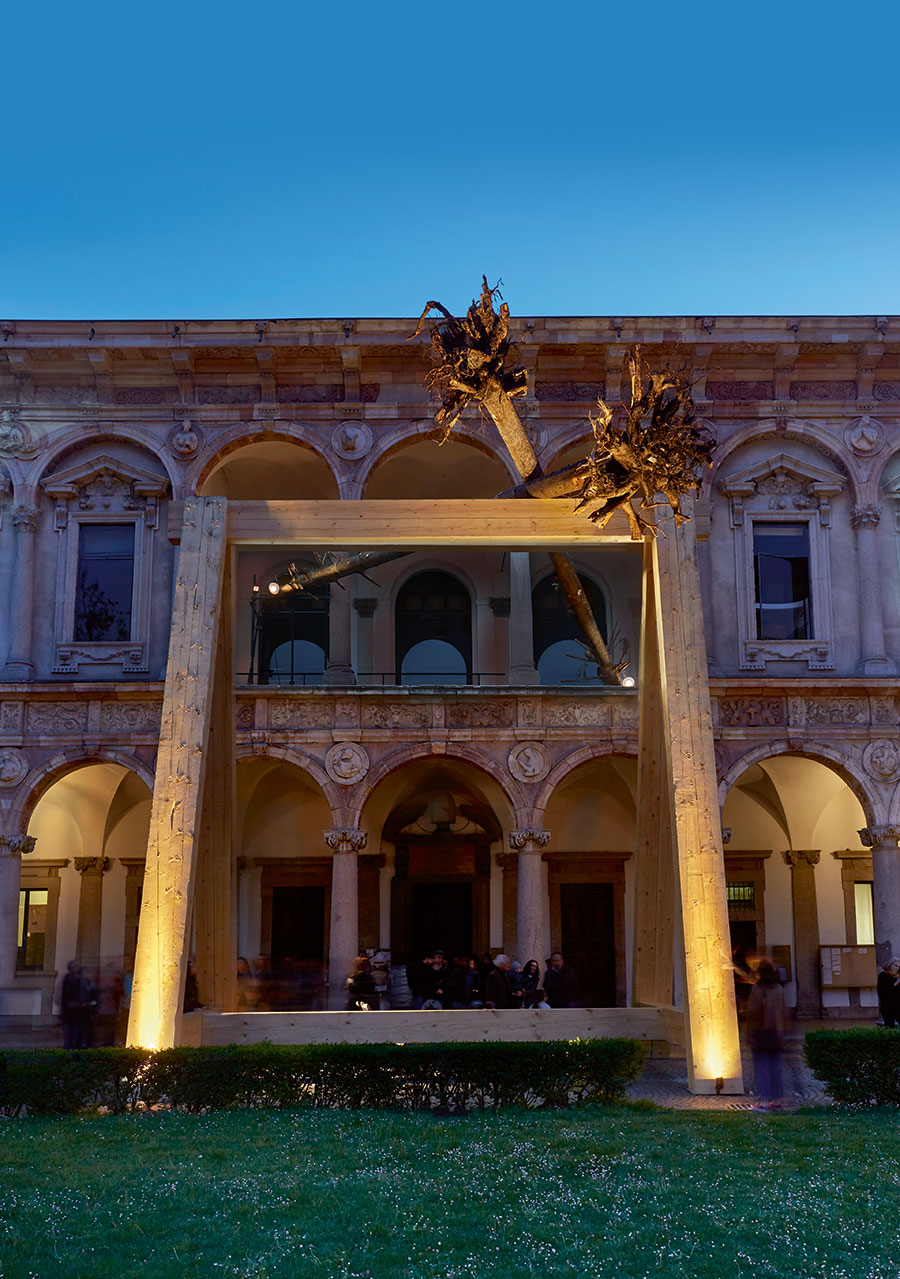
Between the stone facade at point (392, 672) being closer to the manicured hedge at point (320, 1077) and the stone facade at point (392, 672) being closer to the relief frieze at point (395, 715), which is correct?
the relief frieze at point (395, 715)

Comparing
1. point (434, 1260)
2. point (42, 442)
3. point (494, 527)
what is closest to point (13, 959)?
point (42, 442)

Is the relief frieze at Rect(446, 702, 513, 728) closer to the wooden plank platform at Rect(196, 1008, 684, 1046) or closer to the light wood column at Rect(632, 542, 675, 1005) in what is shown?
the light wood column at Rect(632, 542, 675, 1005)

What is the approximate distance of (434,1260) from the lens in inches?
249

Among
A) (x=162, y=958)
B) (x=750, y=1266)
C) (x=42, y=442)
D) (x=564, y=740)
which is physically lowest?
(x=750, y=1266)

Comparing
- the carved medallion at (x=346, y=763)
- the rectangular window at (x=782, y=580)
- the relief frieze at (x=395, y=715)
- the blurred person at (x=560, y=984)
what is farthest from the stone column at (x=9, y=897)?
the rectangular window at (x=782, y=580)

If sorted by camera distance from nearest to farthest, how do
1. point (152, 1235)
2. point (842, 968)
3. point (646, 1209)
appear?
point (152, 1235) < point (646, 1209) < point (842, 968)

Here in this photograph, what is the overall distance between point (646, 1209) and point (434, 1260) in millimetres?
1477

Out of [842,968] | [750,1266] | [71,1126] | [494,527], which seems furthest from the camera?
[842,968]

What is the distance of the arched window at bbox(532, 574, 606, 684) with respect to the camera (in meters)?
24.9

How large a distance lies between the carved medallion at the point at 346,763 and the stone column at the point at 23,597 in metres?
4.97

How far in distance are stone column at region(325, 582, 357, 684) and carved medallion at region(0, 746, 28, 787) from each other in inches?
194

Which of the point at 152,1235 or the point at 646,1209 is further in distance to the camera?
the point at 646,1209

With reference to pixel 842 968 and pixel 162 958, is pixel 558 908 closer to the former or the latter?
pixel 842 968

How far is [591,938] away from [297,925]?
5380 mm
